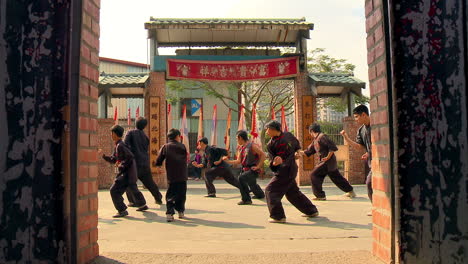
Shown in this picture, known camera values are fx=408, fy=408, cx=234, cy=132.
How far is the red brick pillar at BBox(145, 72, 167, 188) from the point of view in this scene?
13219 mm

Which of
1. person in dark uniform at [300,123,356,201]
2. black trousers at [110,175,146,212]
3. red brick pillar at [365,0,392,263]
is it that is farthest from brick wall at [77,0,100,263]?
person in dark uniform at [300,123,356,201]

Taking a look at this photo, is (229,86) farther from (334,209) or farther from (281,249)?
(281,249)

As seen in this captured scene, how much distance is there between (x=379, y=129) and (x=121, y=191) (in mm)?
5213

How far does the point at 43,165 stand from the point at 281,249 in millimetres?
2372

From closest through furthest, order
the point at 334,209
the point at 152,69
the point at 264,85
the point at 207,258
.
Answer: the point at 207,258
the point at 334,209
the point at 152,69
the point at 264,85

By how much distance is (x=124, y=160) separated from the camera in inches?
288

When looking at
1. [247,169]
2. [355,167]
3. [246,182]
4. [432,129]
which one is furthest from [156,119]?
[432,129]

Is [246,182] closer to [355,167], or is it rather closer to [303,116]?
[303,116]

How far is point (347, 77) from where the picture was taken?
14.1 metres

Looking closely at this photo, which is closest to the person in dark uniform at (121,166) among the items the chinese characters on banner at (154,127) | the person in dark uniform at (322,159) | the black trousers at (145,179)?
the black trousers at (145,179)

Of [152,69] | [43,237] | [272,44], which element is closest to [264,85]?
[272,44]

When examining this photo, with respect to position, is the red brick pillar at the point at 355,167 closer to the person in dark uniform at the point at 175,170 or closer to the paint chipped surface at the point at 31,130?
the person in dark uniform at the point at 175,170

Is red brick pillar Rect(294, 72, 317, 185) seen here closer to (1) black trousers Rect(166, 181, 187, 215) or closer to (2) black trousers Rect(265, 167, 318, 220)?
(2) black trousers Rect(265, 167, 318, 220)

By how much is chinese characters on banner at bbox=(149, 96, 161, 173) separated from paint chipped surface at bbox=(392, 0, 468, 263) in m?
11.1
